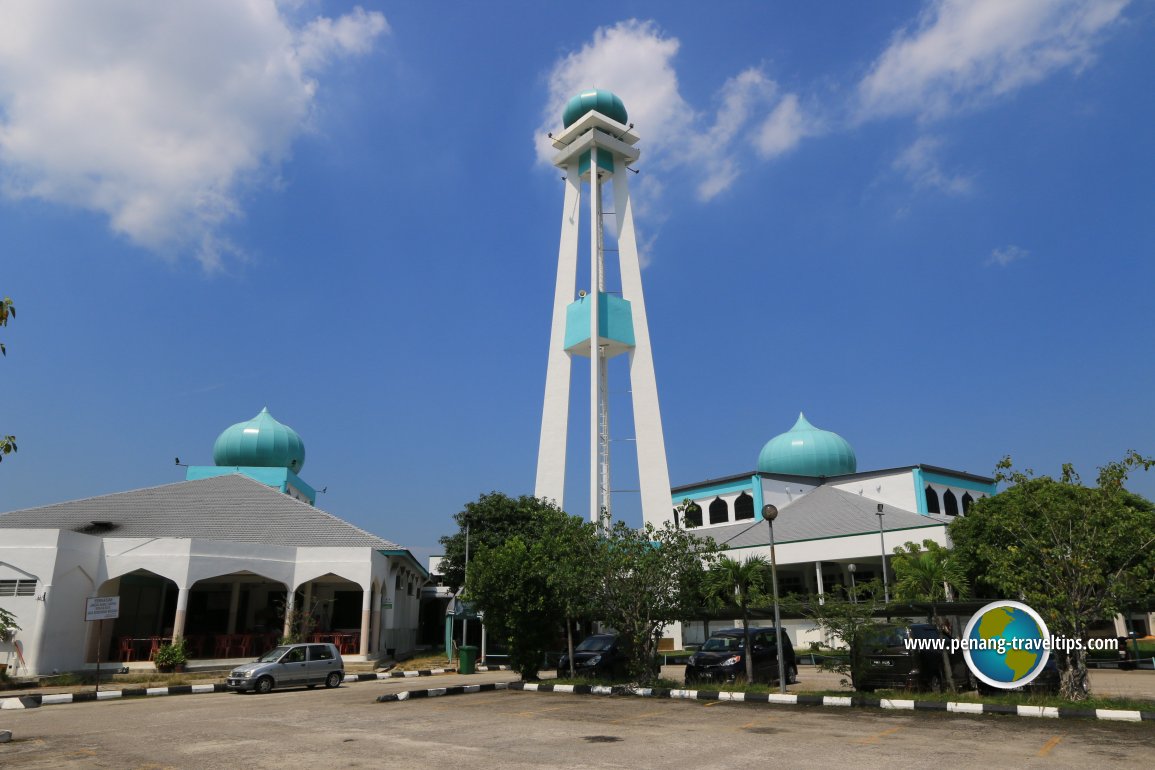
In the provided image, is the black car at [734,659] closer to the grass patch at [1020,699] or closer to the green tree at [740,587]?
the green tree at [740,587]

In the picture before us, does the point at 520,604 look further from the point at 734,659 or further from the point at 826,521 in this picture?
the point at 826,521

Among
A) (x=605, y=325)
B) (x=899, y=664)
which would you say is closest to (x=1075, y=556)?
(x=899, y=664)

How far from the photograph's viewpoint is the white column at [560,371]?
41.0 metres

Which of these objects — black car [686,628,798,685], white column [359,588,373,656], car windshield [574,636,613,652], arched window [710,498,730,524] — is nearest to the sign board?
white column [359,588,373,656]

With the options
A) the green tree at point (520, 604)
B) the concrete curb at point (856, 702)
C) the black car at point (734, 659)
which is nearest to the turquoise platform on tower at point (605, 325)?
the green tree at point (520, 604)

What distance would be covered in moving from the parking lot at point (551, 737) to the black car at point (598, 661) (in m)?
4.19

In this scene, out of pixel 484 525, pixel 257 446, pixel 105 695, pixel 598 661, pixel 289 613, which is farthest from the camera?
pixel 257 446

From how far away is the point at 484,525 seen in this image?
38125 mm

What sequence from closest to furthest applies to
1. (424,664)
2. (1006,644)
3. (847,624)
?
(1006,644), (847,624), (424,664)

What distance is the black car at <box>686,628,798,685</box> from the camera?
18922 millimetres

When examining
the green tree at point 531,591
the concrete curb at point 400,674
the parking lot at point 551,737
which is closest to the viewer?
the parking lot at point 551,737

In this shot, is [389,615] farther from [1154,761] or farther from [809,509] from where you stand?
[1154,761]

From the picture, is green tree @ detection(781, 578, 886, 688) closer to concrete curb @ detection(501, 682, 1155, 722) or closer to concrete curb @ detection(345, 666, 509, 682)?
concrete curb @ detection(501, 682, 1155, 722)

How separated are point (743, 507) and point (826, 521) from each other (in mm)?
11836
